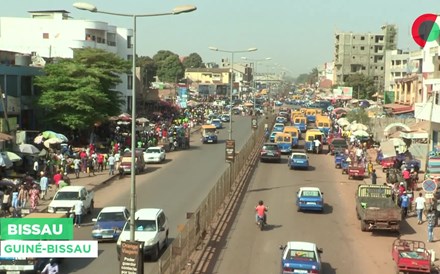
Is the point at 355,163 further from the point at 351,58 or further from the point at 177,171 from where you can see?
the point at 351,58

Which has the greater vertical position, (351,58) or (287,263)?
(351,58)

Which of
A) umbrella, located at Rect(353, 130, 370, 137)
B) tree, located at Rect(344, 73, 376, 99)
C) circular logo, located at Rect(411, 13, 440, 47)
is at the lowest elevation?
umbrella, located at Rect(353, 130, 370, 137)

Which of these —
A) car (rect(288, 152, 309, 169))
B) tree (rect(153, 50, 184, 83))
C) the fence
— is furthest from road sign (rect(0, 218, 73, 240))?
tree (rect(153, 50, 184, 83))

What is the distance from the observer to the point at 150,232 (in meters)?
19.8

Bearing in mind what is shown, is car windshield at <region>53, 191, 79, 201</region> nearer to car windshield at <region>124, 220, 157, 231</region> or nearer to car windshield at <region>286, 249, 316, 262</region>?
car windshield at <region>124, 220, 157, 231</region>

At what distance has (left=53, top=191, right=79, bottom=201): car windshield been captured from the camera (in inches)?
1014

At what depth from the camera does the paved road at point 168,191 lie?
19250 mm

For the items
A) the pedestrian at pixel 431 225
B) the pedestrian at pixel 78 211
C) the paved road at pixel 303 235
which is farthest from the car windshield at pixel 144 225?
the pedestrian at pixel 431 225

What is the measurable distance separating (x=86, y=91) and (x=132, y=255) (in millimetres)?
35152

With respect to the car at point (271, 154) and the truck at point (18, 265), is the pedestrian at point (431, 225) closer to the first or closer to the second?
the truck at point (18, 265)

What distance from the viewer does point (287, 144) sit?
52.1 meters

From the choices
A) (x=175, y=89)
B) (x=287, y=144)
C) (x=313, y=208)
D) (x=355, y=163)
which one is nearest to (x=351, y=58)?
(x=175, y=89)

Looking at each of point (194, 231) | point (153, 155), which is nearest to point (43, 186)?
point (194, 231)

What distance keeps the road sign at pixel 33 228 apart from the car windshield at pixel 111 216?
17.6ft
